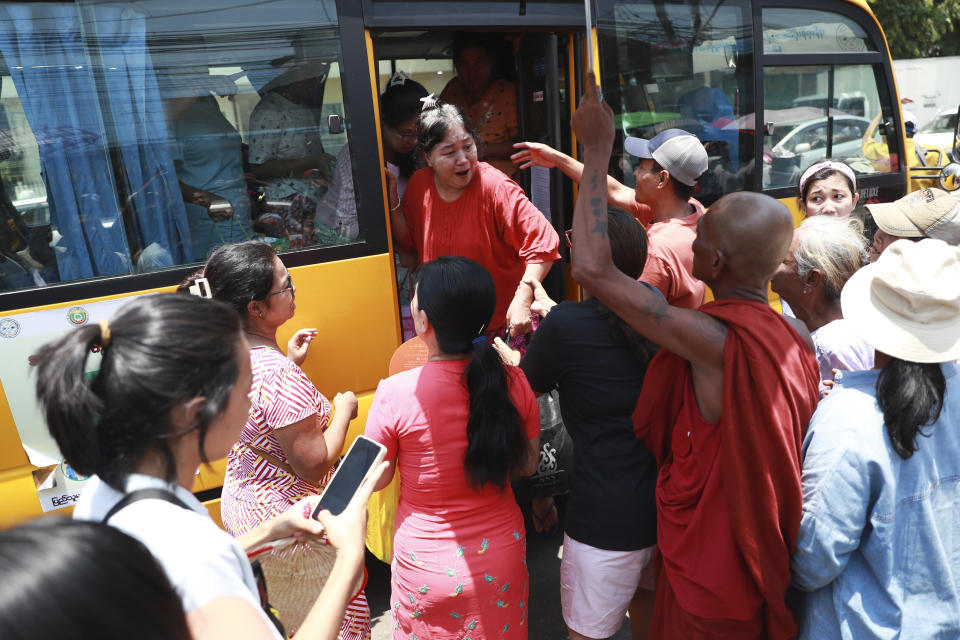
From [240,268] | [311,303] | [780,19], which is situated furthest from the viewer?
[780,19]

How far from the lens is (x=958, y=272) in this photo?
1.65 m

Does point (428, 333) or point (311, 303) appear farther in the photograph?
point (311, 303)

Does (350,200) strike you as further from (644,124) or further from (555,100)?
(644,124)

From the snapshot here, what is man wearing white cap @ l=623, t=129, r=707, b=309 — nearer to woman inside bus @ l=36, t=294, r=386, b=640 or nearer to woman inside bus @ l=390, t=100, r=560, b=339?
woman inside bus @ l=390, t=100, r=560, b=339

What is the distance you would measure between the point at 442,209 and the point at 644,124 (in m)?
1.29

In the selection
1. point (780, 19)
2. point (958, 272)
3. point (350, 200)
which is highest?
point (780, 19)

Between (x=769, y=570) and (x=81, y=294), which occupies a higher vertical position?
(x=81, y=294)

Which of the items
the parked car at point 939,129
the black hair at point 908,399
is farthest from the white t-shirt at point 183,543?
the parked car at point 939,129

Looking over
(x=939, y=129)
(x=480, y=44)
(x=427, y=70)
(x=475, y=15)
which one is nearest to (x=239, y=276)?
(x=475, y=15)

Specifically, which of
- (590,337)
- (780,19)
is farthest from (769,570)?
(780,19)

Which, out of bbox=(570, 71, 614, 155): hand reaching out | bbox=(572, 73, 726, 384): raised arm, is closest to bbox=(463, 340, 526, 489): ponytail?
bbox=(572, 73, 726, 384): raised arm

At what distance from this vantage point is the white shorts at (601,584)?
2.19m

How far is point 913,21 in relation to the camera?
16734 mm

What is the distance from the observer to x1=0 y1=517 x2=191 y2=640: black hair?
72cm
